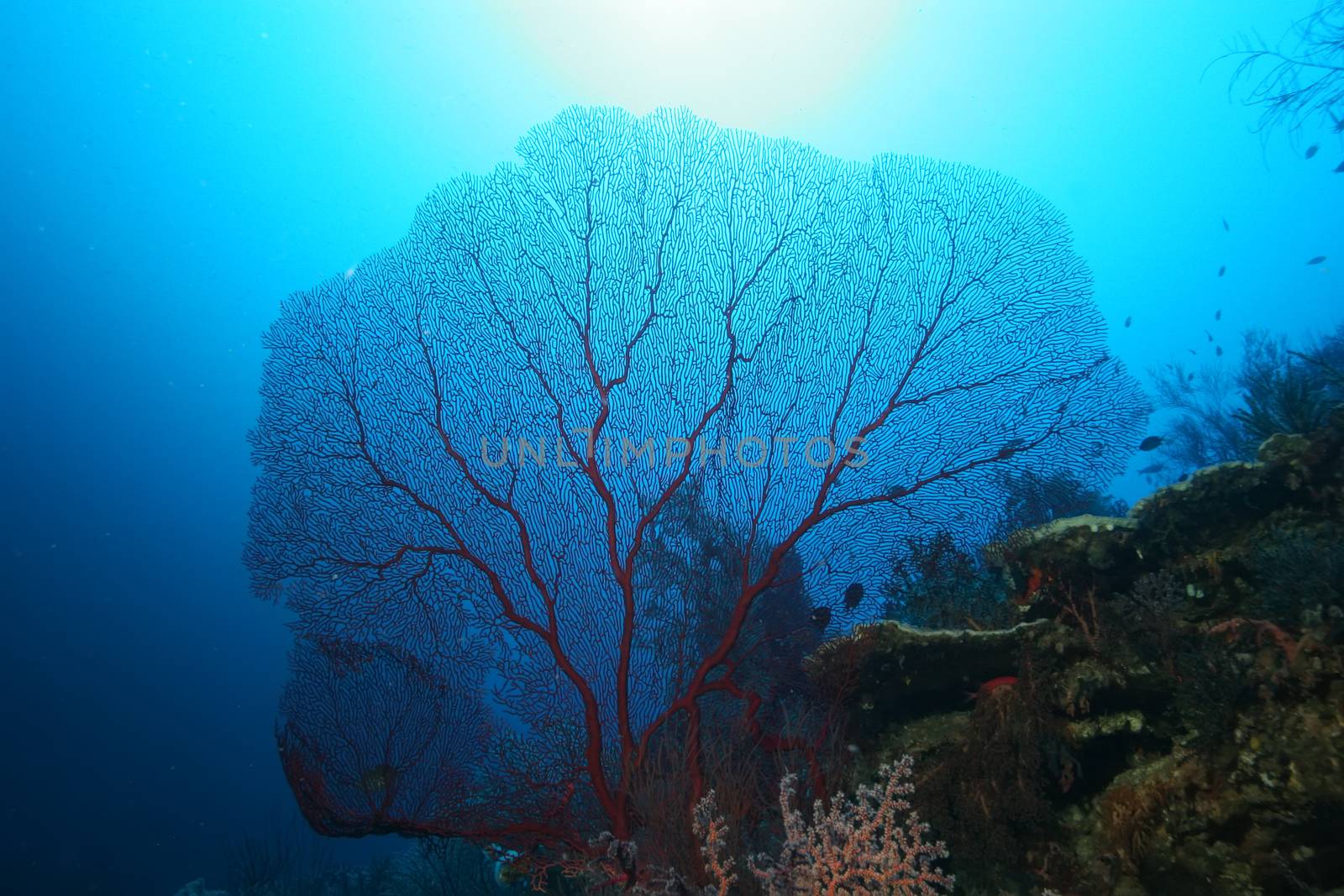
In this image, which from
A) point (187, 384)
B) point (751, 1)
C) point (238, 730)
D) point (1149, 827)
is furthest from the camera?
point (187, 384)

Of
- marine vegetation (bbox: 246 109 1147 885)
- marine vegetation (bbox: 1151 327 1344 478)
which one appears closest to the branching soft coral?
marine vegetation (bbox: 246 109 1147 885)

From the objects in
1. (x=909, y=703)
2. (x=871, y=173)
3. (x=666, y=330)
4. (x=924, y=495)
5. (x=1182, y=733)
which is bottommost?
(x=1182, y=733)

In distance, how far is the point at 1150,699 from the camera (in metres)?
2.68

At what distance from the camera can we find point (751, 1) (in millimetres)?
19062

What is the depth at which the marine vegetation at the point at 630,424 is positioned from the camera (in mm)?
4898

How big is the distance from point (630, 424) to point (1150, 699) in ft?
13.2

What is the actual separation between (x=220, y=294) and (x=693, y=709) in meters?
55.0

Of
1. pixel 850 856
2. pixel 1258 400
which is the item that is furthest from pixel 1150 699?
pixel 1258 400

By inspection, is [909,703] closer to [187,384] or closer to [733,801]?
[733,801]

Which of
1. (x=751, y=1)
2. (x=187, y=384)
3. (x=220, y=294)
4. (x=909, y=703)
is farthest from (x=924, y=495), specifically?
(x=187, y=384)

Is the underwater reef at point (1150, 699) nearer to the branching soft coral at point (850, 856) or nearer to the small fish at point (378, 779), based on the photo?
the branching soft coral at point (850, 856)

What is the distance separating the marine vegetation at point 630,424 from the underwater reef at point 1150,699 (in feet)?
5.54

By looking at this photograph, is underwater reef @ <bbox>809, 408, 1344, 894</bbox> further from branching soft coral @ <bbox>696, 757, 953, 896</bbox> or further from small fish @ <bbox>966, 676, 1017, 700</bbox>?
branching soft coral @ <bbox>696, 757, 953, 896</bbox>

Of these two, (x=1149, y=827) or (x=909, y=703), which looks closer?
(x=1149, y=827)
